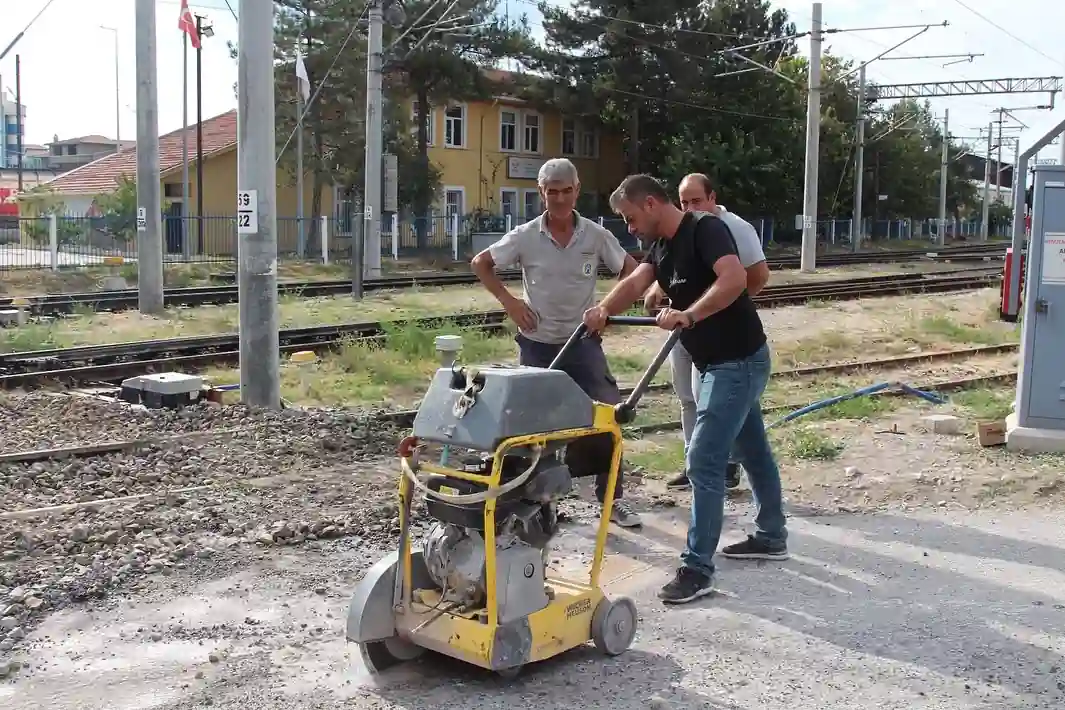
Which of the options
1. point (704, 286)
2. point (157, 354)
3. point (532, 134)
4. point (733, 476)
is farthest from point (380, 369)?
point (532, 134)

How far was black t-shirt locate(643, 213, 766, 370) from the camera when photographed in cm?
490

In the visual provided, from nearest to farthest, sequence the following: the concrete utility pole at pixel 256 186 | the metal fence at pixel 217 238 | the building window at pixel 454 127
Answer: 1. the concrete utility pole at pixel 256 186
2. the metal fence at pixel 217 238
3. the building window at pixel 454 127

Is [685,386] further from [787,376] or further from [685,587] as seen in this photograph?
[787,376]

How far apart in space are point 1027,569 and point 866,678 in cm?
182

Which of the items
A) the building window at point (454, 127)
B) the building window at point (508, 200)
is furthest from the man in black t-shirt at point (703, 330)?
the building window at point (508, 200)

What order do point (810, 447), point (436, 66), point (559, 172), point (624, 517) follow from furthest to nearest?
point (436, 66)
point (810, 447)
point (624, 517)
point (559, 172)

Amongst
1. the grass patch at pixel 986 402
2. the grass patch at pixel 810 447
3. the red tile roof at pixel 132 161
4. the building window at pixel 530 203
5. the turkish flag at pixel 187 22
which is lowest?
the grass patch at pixel 810 447

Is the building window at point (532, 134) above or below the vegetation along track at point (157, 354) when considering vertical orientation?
above

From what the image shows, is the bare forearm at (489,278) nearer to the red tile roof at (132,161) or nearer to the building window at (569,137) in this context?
the red tile roof at (132,161)

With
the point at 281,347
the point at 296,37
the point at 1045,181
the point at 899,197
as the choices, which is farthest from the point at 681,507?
the point at 899,197

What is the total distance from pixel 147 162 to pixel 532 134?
3586 cm

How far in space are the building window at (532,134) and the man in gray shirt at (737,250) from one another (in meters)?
46.9

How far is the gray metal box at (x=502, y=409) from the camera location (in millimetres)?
3854

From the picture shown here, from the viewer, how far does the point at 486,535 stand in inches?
153
